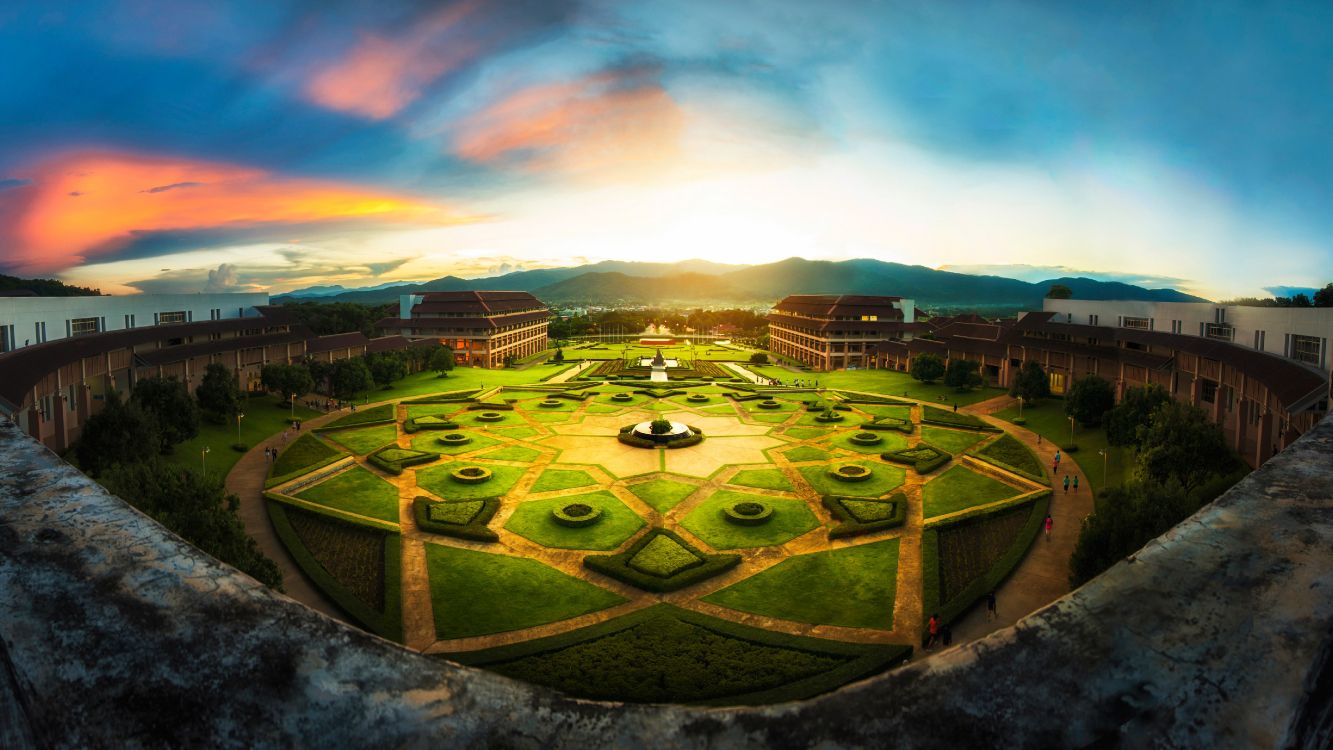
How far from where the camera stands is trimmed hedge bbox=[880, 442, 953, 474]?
38438mm

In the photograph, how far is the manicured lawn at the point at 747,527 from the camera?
92.2ft

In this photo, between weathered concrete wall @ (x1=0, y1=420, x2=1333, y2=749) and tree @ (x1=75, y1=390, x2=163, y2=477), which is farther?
Answer: tree @ (x1=75, y1=390, x2=163, y2=477)

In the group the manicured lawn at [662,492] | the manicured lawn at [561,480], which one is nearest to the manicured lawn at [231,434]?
the manicured lawn at [561,480]

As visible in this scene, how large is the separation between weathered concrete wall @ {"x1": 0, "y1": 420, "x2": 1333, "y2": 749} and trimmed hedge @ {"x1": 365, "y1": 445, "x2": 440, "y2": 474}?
3661cm

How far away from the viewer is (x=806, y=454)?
42250 millimetres

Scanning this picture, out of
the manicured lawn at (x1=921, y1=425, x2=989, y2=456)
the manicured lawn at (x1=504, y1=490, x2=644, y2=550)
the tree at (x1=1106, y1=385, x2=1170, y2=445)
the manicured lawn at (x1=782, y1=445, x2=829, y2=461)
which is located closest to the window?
the tree at (x1=1106, y1=385, x2=1170, y2=445)

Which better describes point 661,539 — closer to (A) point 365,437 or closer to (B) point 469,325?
(A) point 365,437

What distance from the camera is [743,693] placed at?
17969 millimetres

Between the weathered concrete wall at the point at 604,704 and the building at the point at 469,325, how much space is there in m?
89.0

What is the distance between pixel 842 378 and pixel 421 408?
46403 millimetres

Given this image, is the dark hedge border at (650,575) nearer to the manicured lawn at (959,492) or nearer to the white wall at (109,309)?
the manicured lawn at (959,492)

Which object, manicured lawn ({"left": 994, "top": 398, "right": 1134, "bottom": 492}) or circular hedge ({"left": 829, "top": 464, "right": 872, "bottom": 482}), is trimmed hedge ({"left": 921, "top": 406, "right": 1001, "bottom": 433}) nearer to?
manicured lawn ({"left": 994, "top": 398, "right": 1134, "bottom": 492})

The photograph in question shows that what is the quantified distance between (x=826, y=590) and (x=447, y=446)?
28357mm

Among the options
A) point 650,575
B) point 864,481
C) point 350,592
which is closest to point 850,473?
point 864,481
